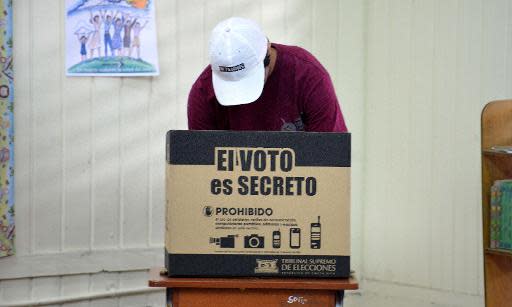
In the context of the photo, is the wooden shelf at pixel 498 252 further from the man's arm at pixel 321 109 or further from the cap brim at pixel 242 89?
the cap brim at pixel 242 89

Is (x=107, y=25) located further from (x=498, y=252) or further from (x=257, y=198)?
(x=498, y=252)

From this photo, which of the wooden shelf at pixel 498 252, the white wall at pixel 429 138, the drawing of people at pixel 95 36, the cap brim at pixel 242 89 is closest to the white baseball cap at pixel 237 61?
the cap brim at pixel 242 89

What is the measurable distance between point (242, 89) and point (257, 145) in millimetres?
246

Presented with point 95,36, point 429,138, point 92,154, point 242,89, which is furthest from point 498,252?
point 95,36

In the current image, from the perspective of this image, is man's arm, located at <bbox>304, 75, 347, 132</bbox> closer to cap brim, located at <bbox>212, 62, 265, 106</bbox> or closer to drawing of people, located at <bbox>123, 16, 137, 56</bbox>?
cap brim, located at <bbox>212, 62, 265, 106</bbox>

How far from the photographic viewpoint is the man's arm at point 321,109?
6.89ft

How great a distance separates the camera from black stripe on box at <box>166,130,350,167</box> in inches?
69.8

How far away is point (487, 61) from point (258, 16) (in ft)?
3.15

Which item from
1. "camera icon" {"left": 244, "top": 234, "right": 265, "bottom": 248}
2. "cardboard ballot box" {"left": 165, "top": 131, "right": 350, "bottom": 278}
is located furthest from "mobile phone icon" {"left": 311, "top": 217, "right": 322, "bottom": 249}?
"camera icon" {"left": 244, "top": 234, "right": 265, "bottom": 248}

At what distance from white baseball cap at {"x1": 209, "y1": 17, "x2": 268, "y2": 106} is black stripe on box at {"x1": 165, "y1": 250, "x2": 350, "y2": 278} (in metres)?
0.42

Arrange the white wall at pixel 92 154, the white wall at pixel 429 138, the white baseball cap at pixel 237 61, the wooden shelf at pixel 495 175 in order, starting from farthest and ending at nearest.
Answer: the white wall at pixel 429 138
the white wall at pixel 92 154
the wooden shelf at pixel 495 175
the white baseball cap at pixel 237 61

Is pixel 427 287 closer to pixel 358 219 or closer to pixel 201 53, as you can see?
pixel 358 219

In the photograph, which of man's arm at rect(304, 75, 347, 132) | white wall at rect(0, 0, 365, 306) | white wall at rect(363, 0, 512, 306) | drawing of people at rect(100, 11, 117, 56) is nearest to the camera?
man's arm at rect(304, 75, 347, 132)

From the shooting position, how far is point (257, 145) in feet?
5.82
